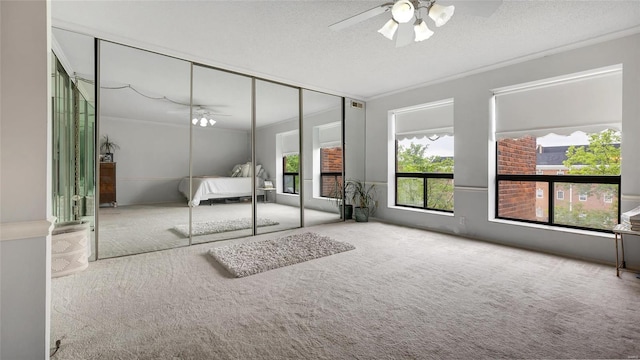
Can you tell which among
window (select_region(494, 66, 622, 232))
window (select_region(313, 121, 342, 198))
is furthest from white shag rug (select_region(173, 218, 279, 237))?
window (select_region(494, 66, 622, 232))

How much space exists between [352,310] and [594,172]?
10.6ft

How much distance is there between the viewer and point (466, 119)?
407cm

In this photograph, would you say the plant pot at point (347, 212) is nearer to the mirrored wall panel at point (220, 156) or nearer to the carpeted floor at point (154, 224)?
the carpeted floor at point (154, 224)

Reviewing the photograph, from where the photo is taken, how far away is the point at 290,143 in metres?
4.69

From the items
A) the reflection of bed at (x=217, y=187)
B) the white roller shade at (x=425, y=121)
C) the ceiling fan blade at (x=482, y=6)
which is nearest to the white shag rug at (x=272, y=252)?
the reflection of bed at (x=217, y=187)

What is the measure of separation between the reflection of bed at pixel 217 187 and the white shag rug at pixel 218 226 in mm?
316

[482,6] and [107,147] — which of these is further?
[107,147]

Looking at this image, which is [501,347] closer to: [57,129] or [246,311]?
[246,311]

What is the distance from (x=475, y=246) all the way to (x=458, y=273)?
115 centimetres

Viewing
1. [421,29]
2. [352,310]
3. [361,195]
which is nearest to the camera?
[352,310]

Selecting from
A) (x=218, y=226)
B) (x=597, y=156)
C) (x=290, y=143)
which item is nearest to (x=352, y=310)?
(x=218, y=226)

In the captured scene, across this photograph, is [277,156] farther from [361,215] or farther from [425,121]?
[425,121]

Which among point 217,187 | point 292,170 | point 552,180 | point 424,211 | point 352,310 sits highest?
point 292,170

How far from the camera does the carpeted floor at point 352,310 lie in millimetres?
1557
